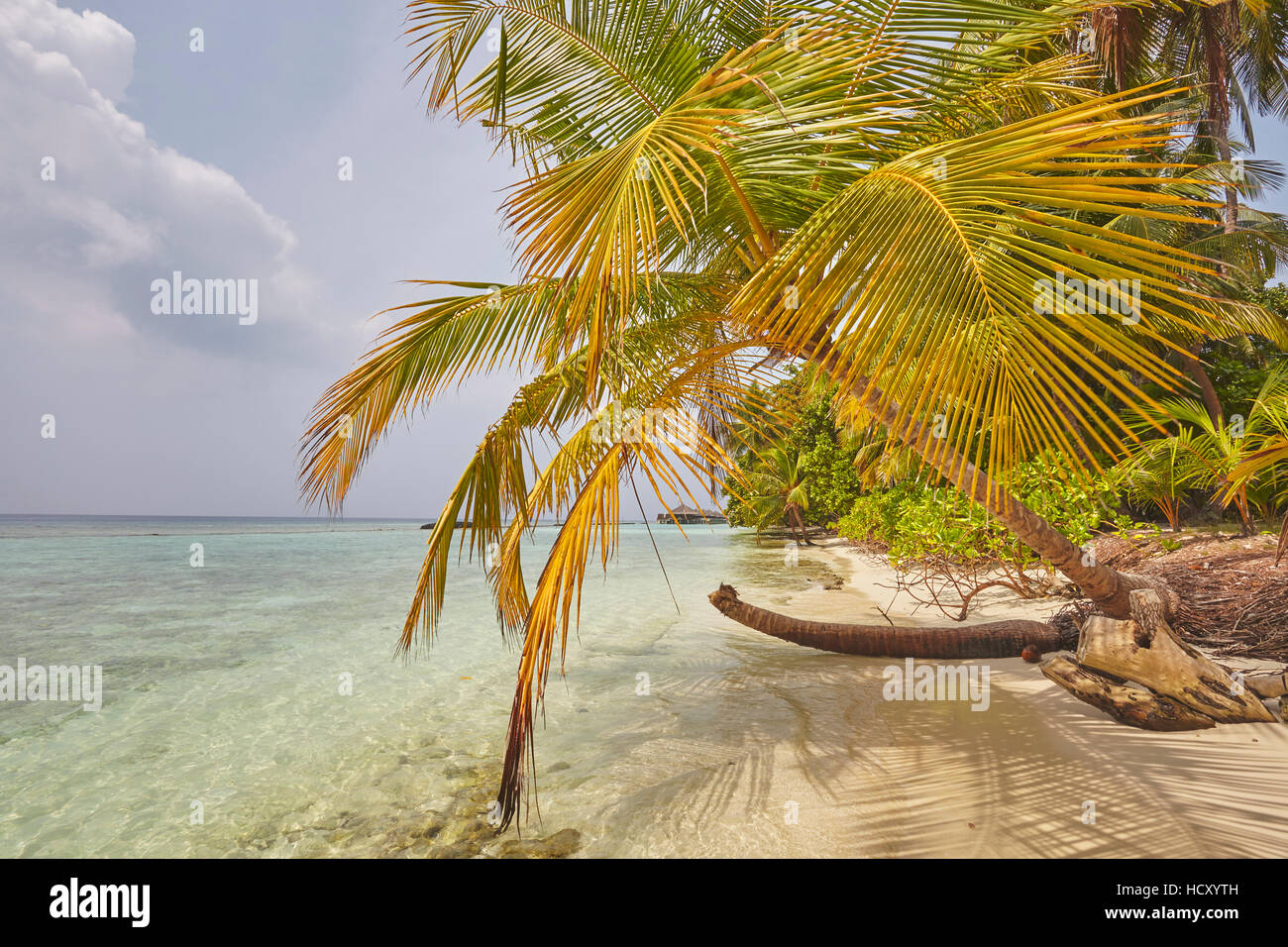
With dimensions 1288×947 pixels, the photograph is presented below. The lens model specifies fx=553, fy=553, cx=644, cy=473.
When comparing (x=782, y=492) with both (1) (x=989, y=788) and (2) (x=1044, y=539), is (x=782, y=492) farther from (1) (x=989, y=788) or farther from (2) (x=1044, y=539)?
(1) (x=989, y=788)

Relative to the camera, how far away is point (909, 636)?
520 centimetres

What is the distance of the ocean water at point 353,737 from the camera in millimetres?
3016

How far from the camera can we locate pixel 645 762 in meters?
3.57

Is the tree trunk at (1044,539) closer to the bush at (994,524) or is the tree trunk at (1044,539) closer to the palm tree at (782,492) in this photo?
the bush at (994,524)

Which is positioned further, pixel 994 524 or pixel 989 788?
pixel 994 524

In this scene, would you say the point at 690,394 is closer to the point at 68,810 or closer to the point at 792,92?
the point at 792,92

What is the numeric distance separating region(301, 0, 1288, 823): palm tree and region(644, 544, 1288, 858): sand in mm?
995

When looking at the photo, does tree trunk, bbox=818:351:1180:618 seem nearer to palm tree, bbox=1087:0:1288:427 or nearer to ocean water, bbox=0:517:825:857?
ocean water, bbox=0:517:825:857

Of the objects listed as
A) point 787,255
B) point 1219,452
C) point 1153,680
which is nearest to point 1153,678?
point 1153,680

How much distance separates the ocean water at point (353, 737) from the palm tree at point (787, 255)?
705 mm

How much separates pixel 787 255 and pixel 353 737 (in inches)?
184

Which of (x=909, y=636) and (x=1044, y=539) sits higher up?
(x=1044, y=539)

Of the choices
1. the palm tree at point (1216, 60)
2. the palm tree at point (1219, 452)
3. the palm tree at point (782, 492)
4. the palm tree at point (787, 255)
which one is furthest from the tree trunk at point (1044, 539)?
the palm tree at point (782, 492)
